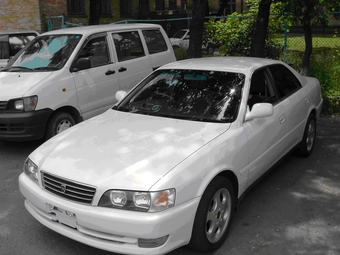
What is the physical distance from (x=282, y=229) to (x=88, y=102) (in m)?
4.16

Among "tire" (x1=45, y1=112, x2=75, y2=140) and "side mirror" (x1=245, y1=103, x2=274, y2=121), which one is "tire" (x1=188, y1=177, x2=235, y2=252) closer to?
"side mirror" (x1=245, y1=103, x2=274, y2=121)

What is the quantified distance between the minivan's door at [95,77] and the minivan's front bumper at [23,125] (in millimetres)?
809

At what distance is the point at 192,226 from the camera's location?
3.54 m

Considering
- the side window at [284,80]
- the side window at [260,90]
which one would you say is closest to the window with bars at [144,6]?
the side window at [284,80]

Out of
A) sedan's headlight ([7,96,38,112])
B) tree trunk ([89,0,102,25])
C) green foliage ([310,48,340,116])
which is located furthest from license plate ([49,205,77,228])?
tree trunk ([89,0,102,25])

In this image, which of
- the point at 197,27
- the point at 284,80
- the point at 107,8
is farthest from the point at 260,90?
the point at 107,8

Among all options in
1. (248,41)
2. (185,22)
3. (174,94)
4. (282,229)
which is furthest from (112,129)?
(185,22)

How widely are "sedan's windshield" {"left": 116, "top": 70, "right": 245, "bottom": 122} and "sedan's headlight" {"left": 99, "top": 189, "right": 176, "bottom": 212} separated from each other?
1312 mm

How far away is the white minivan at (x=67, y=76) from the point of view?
6.57 metres

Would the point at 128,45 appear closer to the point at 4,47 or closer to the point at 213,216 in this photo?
the point at 4,47

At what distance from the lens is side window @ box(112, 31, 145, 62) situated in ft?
25.8

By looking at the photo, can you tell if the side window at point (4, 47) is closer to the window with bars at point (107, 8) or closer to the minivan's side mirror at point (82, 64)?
the minivan's side mirror at point (82, 64)

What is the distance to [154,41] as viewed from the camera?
8727mm

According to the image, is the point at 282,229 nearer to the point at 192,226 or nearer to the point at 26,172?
the point at 192,226
